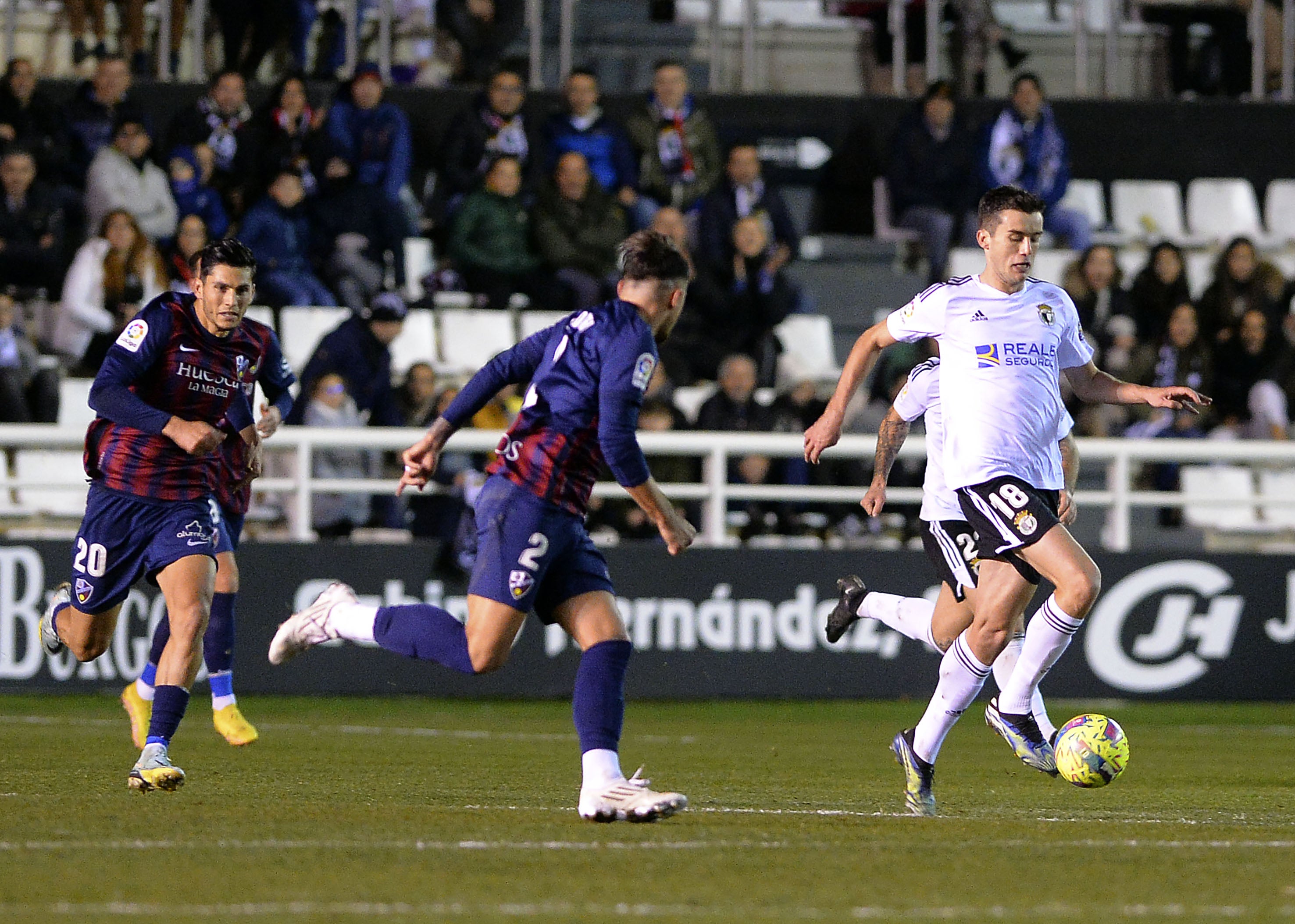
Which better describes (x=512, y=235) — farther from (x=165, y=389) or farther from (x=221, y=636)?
(x=165, y=389)

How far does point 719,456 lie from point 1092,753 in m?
6.45

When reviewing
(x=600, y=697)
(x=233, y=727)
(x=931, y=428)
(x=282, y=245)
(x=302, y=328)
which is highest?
(x=282, y=245)

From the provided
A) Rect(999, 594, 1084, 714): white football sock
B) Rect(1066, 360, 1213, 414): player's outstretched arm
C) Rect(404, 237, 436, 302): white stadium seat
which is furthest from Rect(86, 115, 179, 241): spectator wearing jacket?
Rect(999, 594, 1084, 714): white football sock

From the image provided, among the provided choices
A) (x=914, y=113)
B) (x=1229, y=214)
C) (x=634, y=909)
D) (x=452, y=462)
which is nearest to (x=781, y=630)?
(x=452, y=462)

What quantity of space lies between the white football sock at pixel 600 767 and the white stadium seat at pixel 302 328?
30.2ft

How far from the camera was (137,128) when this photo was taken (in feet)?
52.4

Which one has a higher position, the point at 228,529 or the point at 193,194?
the point at 193,194

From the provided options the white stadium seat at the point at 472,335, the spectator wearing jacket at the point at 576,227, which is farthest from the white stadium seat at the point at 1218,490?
the white stadium seat at the point at 472,335

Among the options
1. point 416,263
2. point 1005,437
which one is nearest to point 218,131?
point 416,263

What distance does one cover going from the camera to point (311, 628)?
748cm

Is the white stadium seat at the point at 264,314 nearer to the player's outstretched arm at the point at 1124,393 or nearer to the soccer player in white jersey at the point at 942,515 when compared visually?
the soccer player in white jersey at the point at 942,515

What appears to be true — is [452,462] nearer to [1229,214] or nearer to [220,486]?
[220,486]

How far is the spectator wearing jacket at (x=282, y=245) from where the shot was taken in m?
15.9

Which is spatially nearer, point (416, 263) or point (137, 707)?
point (137, 707)
